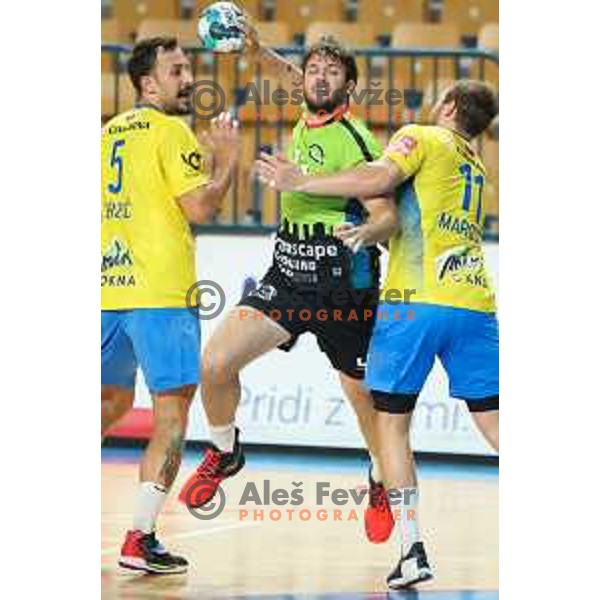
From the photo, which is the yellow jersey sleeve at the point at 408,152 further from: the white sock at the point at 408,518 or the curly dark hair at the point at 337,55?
the white sock at the point at 408,518

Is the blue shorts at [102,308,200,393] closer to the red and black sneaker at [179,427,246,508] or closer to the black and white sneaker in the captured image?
the red and black sneaker at [179,427,246,508]

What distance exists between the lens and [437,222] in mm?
9398

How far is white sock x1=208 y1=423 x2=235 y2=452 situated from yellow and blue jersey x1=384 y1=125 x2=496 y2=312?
110 centimetres

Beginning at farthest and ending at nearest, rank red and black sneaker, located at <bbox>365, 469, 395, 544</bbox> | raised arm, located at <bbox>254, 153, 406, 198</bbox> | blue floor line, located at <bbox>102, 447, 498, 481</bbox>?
blue floor line, located at <bbox>102, 447, 498, 481</bbox> → red and black sneaker, located at <bbox>365, 469, 395, 544</bbox> → raised arm, located at <bbox>254, 153, 406, 198</bbox>

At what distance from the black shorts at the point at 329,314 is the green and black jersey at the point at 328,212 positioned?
0.05 meters

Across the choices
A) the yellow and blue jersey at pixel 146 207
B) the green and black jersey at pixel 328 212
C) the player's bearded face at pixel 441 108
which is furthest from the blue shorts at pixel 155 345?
the player's bearded face at pixel 441 108

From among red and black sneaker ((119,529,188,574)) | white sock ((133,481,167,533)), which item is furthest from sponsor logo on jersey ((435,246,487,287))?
red and black sneaker ((119,529,188,574))

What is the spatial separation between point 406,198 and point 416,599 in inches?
68.2

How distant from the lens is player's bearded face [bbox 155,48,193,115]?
978cm

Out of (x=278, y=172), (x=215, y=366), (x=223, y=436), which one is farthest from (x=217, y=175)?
(x=223, y=436)

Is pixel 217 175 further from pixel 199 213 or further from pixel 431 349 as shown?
pixel 431 349

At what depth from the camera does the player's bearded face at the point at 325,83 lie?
948 centimetres

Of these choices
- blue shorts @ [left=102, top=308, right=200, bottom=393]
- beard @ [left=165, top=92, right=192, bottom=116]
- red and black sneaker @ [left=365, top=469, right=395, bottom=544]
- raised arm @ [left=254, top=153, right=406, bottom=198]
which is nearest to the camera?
raised arm @ [left=254, top=153, right=406, bottom=198]
